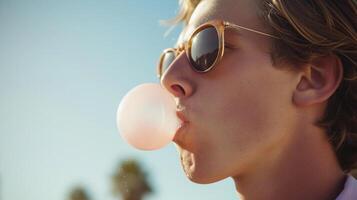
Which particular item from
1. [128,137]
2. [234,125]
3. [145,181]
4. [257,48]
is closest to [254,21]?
[257,48]

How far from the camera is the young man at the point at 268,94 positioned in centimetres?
232

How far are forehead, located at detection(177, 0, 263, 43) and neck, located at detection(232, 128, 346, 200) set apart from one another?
611 millimetres

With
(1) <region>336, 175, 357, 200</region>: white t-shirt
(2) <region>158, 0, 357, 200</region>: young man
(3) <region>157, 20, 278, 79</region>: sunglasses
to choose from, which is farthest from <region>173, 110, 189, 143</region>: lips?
(1) <region>336, 175, 357, 200</region>: white t-shirt

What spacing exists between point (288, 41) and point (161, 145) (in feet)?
2.67

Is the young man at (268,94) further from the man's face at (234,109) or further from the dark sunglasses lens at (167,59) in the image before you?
the dark sunglasses lens at (167,59)

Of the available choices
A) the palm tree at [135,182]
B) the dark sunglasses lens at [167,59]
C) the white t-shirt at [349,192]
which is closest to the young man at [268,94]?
the white t-shirt at [349,192]

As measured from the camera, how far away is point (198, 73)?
95.3 inches

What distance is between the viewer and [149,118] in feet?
8.21

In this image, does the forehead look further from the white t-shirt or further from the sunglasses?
the white t-shirt

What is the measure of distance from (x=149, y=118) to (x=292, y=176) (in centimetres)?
75

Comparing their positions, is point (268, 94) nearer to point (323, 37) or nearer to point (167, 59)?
point (323, 37)

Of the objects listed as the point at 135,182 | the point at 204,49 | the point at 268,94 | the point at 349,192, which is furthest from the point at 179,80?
the point at 135,182

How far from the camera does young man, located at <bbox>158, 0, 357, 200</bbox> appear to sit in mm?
2324

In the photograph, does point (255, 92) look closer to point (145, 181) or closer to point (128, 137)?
point (128, 137)
